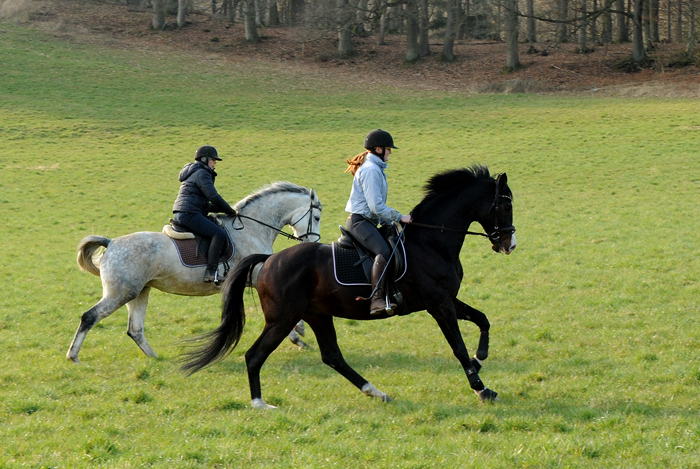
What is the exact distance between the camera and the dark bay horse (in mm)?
8289

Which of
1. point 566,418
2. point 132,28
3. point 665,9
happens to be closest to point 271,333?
point 566,418

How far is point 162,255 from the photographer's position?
10.7m

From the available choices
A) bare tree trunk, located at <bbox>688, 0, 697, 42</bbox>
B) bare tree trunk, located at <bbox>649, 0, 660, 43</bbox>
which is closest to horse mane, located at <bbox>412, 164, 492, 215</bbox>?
bare tree trunk, located at <bbox>688, 0, 697, 42</bbox>

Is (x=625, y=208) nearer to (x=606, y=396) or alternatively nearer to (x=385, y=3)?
(x=606, y=396)

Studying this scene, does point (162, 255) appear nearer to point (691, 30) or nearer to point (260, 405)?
point (260, 405)

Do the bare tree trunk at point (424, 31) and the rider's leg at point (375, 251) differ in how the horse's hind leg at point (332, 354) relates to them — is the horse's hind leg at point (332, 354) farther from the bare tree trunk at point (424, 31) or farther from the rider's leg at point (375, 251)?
the bare tree trunk at point (424, 31)

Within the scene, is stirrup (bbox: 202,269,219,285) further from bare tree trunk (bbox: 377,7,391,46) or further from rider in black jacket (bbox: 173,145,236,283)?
bare tree trunk (bbox: 377,7,391,46)

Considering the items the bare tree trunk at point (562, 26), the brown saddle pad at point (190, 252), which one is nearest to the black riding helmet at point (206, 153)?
the brown saddle pad at point (190, 252)

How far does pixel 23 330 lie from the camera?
12500 mm

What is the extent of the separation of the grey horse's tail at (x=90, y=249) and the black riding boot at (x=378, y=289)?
469 centimetres

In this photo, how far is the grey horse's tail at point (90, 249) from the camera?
420 inches

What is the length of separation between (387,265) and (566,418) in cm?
249

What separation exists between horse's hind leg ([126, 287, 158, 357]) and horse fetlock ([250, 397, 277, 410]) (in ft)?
10.2

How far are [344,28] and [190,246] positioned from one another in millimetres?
41084
